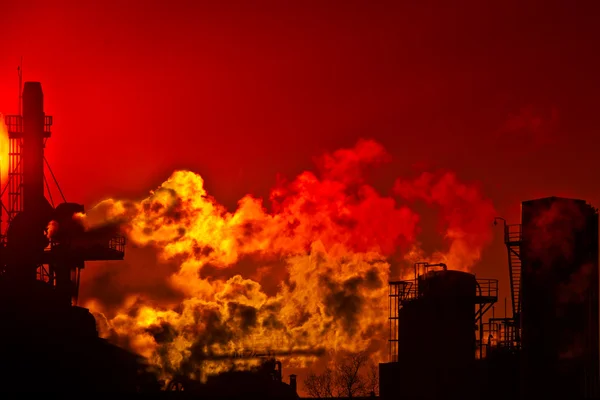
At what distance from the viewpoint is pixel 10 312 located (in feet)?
312

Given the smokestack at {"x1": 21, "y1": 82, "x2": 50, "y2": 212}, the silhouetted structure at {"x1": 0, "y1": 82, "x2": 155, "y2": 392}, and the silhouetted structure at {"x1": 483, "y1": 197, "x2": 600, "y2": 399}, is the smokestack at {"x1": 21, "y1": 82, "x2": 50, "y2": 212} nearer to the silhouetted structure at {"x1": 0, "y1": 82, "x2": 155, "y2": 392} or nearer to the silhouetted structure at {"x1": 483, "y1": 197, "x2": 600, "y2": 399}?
the silhouetted structure at {"x1": 0, "y1": 82, "x2": 155, "y2": 392}

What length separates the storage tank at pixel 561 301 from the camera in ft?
308

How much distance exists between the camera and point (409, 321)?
10338 centimetres

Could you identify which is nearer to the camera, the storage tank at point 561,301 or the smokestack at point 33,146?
the storage tank at point 561,301

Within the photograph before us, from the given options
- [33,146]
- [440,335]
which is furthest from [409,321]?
[33,146]

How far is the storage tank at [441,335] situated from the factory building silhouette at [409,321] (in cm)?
6

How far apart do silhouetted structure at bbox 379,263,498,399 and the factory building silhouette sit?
0.27 feet

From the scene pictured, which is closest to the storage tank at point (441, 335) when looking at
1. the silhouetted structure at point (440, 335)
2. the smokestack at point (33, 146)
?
the silhouetted structure at point (440, 335)

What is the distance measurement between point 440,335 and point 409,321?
267 cm

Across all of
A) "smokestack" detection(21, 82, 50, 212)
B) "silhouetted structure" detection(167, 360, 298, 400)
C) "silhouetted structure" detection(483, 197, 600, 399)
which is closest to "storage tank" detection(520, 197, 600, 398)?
"silhouetted structure" detection(483, 197, 600, 399)

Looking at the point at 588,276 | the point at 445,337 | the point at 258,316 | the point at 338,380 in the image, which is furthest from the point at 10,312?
the point at 338,380

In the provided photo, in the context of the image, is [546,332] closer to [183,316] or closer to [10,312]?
[183,316]

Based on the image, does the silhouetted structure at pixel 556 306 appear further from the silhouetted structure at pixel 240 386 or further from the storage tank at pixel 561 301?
the silhouetted structure at pixel 240 386

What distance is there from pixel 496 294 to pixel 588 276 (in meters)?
8.42
